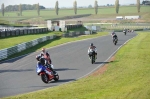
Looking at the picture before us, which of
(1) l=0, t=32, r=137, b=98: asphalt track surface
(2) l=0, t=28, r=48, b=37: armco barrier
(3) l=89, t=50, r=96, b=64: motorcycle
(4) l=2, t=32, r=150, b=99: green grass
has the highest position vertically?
(2) l=0, t=28, r=48, b=37: armco barrier

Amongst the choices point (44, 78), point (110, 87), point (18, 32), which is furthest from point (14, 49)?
point (18, 32)

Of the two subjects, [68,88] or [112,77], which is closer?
[68,88]

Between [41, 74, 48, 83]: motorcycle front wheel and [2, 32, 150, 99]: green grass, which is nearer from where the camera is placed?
[2, 32, 150, 99]: green grass

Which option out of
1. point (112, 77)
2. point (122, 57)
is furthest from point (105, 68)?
point (122, 57)

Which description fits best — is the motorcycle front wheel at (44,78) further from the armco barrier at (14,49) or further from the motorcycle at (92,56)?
the armco barrier at (14,49)

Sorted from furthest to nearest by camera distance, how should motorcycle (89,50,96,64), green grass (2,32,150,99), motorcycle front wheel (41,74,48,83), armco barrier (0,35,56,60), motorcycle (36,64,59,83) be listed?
armco barrier (0,35,56,60), motorcycle (89,50,96,64), motorcycle front wheel (41,74,48,83), motorcycle (36,64,59,83), green grass (2,32,150,99)

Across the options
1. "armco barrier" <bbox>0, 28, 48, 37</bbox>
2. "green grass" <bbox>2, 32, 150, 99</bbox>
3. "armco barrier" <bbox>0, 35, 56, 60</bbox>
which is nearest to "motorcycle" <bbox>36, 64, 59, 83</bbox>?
"green grass" <bbox>2, 32, 150, 99</bbox>

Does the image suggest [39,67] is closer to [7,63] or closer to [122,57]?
[7,63]

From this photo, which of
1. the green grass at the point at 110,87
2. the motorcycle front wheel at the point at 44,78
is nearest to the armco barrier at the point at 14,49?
the green grass at the point at 110,87

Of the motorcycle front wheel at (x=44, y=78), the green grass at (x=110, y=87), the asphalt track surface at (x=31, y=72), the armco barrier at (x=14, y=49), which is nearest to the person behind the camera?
the green grass at (x=110, y=87)

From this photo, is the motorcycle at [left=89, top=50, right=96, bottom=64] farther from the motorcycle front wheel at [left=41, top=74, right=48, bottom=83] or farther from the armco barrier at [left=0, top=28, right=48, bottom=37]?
the armco barrier at [left=0, top=28, right=48, bottom=37]

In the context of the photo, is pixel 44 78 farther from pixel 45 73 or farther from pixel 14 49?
pixel 14 49

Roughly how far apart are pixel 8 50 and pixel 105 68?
12.5 m

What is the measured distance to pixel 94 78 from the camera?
2125 cm
